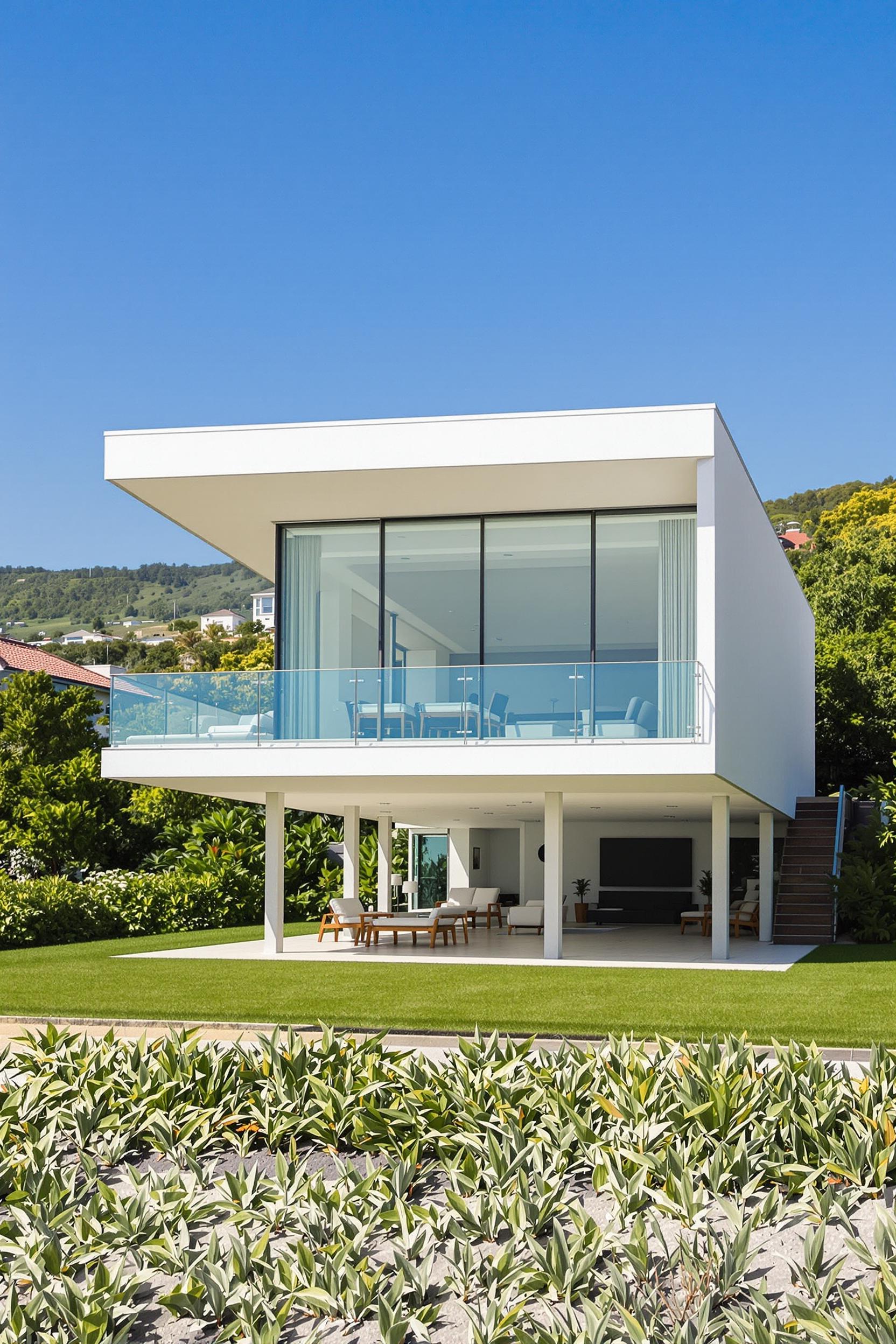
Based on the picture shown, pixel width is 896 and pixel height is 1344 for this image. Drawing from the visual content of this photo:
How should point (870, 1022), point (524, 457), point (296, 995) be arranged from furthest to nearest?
1. point (524, 457)
2. point (296, 995)
3. point (870, 1022)

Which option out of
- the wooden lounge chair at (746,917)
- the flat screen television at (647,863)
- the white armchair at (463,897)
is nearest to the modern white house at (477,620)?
the wooden lounge chair at (746,917)

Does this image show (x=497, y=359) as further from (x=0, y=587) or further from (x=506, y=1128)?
(x=0, y=587)

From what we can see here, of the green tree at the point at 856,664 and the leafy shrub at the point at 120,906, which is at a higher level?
the green tree at the point at 856,664

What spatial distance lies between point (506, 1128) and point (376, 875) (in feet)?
70.3

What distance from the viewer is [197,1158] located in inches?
256

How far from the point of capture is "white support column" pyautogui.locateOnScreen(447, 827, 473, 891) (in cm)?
3019

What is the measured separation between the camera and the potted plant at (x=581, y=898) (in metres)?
27.5

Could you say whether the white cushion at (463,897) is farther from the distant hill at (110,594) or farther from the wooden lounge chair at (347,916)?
the distant hill at (110,594)

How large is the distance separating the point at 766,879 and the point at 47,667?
38.0 meters

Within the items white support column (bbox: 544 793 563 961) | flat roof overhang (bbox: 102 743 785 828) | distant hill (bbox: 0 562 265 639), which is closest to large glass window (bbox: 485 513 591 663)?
flat roof overhang (bbox: 102 743 785 828)

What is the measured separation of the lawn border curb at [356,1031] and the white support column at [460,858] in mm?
19598

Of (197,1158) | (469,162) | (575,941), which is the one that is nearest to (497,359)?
(469,162)

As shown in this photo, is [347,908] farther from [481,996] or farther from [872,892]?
[872,892]

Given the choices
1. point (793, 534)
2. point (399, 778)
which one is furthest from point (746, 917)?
point (793, 534)
